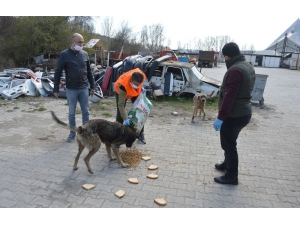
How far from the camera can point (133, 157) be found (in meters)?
4.64

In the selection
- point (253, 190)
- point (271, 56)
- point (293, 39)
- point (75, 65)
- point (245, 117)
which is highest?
point (293, 39)

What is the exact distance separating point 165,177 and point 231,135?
1.37 metres

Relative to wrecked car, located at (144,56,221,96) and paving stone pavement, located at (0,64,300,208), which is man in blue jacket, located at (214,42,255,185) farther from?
wrecked car, located at (144,56,221,96)

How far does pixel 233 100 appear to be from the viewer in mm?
3242

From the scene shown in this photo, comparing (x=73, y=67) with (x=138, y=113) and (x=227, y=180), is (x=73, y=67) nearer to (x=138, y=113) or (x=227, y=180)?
(x=138, y=113)

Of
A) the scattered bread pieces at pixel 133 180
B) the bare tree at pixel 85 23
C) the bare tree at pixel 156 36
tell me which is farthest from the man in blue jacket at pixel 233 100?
the bare tree at pixel 156 36

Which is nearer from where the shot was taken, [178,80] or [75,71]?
[75,71]

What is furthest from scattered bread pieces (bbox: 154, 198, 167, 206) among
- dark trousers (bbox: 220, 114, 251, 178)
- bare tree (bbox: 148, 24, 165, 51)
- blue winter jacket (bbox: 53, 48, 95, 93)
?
bare tree (bbox: 148, 24, 165, 51)

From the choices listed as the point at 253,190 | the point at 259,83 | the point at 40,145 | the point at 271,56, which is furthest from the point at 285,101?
the point at 271,56

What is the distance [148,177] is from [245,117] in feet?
6.33

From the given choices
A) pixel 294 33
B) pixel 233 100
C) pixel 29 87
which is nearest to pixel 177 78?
pixel 29 87

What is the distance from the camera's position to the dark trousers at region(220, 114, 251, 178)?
3.47 meters

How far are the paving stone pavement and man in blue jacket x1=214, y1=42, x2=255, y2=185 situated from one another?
0.53m

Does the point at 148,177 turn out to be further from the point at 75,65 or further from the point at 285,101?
the point at 285,101
